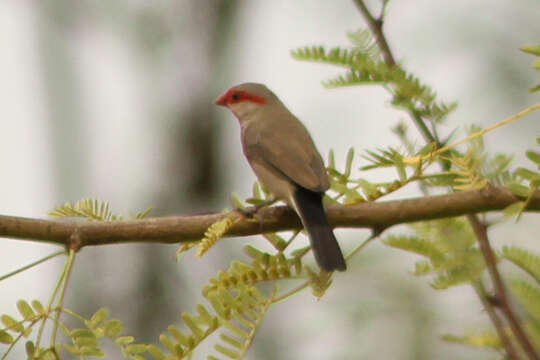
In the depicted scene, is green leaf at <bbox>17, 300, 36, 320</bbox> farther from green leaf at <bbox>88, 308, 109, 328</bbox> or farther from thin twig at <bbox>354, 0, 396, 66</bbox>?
thin twig at <bbox>354, 0, 396, 66</bbox>

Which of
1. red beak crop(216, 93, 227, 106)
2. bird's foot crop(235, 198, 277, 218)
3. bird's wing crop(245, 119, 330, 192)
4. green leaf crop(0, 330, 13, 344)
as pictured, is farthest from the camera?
red beak crop(216, 93, 227, 106)

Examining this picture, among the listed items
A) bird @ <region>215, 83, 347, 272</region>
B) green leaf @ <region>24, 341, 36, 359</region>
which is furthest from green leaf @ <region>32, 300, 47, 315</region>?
bird @ <region>215, 83, 347, 272</region>

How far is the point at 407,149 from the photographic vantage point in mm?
2209

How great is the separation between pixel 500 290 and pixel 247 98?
8.15 feet

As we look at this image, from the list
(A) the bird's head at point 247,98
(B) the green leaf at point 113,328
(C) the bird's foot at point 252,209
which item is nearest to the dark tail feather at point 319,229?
(C) the bird's foot at point 252,209

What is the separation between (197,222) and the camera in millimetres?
2139

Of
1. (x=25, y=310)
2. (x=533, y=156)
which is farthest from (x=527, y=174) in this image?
(x=25, y=310)

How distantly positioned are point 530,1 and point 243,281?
17.0ft

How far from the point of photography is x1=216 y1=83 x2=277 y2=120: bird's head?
4.25 meters

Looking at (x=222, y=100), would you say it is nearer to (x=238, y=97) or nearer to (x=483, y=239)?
(x=238, y=97)

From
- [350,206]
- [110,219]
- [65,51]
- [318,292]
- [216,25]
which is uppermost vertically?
[65,51]

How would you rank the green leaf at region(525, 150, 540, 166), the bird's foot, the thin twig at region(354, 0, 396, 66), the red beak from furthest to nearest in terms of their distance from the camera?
the red beak, the thin twig at region(354, 0, 396, 66), the bird's foot, the green leaf at region(525, 150, 540, 166)

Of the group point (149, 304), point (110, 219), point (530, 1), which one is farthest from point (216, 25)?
point (110, 219)

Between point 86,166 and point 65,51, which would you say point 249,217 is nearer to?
point 86,166
